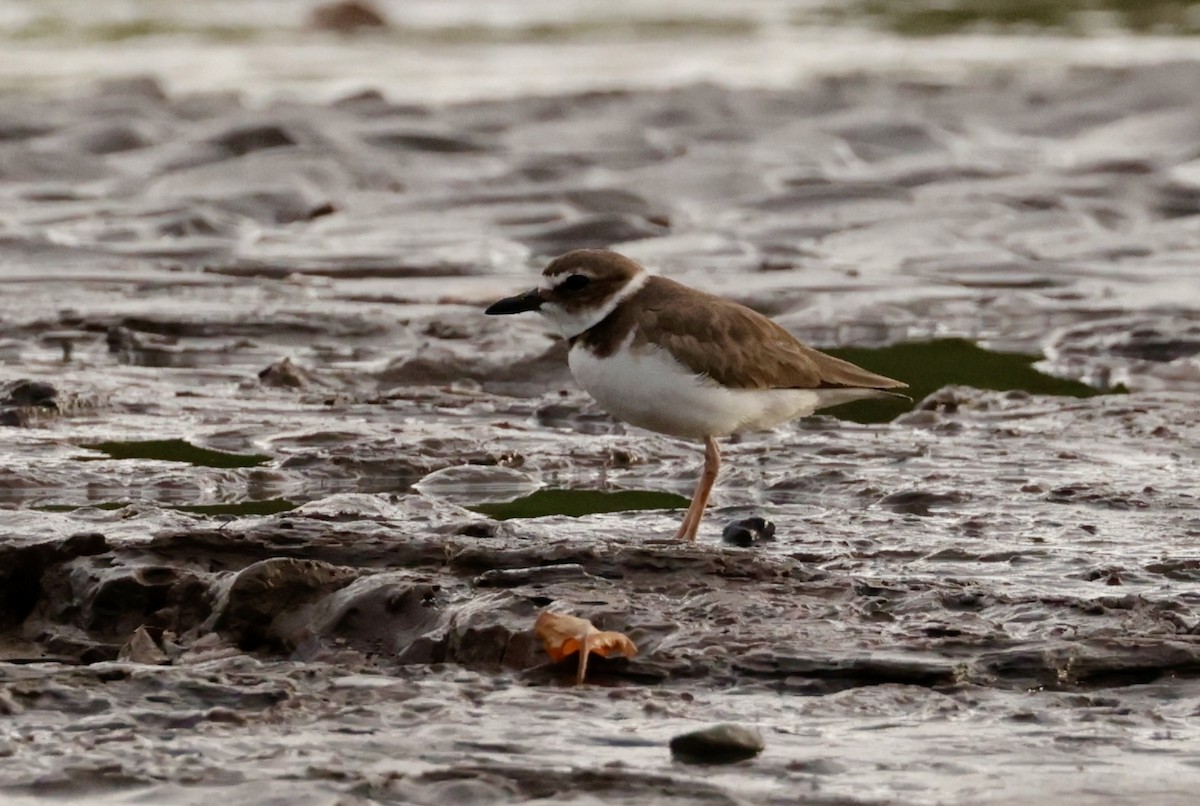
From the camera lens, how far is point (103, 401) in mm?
8141

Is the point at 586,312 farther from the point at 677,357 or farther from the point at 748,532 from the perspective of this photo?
the point at 748,532

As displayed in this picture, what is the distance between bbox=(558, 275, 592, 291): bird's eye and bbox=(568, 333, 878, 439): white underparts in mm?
203

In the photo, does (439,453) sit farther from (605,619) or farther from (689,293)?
(605,619)

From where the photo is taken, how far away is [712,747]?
13.6ft

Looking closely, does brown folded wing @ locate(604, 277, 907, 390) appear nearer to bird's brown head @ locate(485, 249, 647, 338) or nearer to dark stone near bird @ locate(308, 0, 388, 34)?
bird's brown head @ locate(485, 249, 647, 338)

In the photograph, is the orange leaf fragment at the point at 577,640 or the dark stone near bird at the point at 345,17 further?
the dark stone near bird at the point at 345,17

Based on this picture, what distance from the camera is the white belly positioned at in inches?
252

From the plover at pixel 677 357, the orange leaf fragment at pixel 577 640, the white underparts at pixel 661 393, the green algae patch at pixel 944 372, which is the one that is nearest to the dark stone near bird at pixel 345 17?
the green algae patch at pixel 944 372

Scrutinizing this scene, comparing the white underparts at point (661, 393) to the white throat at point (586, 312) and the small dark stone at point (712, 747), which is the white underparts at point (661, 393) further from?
the small dark stone at point (712, 747)

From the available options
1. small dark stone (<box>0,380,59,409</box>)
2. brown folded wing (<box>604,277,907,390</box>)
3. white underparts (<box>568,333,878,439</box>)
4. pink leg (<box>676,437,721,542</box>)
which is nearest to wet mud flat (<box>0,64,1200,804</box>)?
small dark stone (<box>0,380,59,409</box>)

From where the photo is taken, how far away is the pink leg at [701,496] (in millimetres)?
6238

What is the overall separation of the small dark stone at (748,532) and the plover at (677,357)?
12cm

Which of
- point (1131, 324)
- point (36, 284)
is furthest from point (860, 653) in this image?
point (36, 284)

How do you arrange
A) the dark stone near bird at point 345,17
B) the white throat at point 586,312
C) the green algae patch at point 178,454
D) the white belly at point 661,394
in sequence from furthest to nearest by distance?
the dark stone near bird at point 345,17 → the green algae patch at point 178,454 → the white throat at point 586,312 → the white belly at point 661,394
